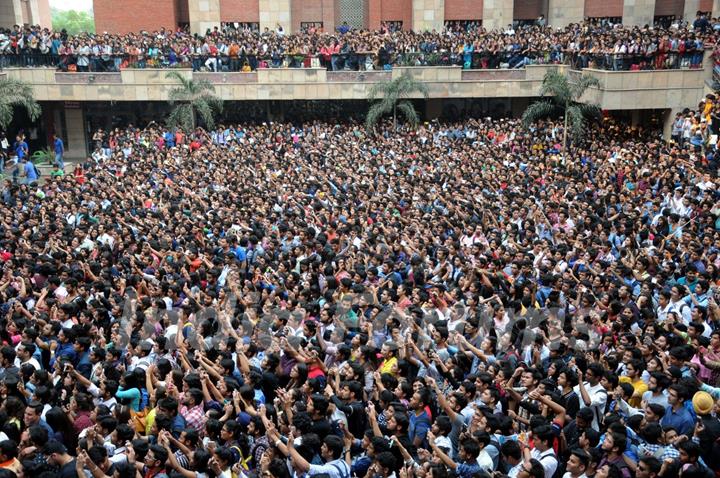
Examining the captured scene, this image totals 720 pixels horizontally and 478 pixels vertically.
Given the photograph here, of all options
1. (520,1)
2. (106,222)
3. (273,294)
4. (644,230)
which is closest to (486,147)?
(644,230)

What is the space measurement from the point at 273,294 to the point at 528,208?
608cm

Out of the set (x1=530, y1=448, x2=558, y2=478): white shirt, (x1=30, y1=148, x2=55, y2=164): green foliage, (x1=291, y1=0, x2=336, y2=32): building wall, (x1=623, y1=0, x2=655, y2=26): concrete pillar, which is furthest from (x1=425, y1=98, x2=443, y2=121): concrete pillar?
(x1=530, y1=448, x2=558, y2=478): white shirt

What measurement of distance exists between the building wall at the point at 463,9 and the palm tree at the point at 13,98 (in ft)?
59.3

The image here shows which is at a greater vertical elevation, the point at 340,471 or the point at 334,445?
the point at 334,445

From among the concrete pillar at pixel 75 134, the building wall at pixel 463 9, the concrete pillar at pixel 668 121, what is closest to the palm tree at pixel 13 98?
the concrete pillar at pixel 75 134

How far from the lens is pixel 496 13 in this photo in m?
34.2

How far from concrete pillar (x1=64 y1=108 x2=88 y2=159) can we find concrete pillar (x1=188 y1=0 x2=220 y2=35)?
709 centimetres

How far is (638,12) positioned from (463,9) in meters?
7.48

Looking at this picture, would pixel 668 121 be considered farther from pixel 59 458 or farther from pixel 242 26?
pixel 59 458

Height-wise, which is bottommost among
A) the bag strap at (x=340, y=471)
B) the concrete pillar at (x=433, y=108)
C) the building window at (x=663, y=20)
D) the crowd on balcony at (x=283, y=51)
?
the bag strap at (x=340, y=471)

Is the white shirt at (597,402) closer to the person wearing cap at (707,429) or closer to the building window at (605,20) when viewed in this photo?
the person wearing cap at (707,429)

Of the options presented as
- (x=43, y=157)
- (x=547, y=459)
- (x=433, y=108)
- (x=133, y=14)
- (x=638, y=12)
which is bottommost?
(x=43, y=157)

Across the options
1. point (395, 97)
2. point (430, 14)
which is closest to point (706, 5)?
point (430, 14)

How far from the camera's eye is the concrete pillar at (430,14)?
34.2m
